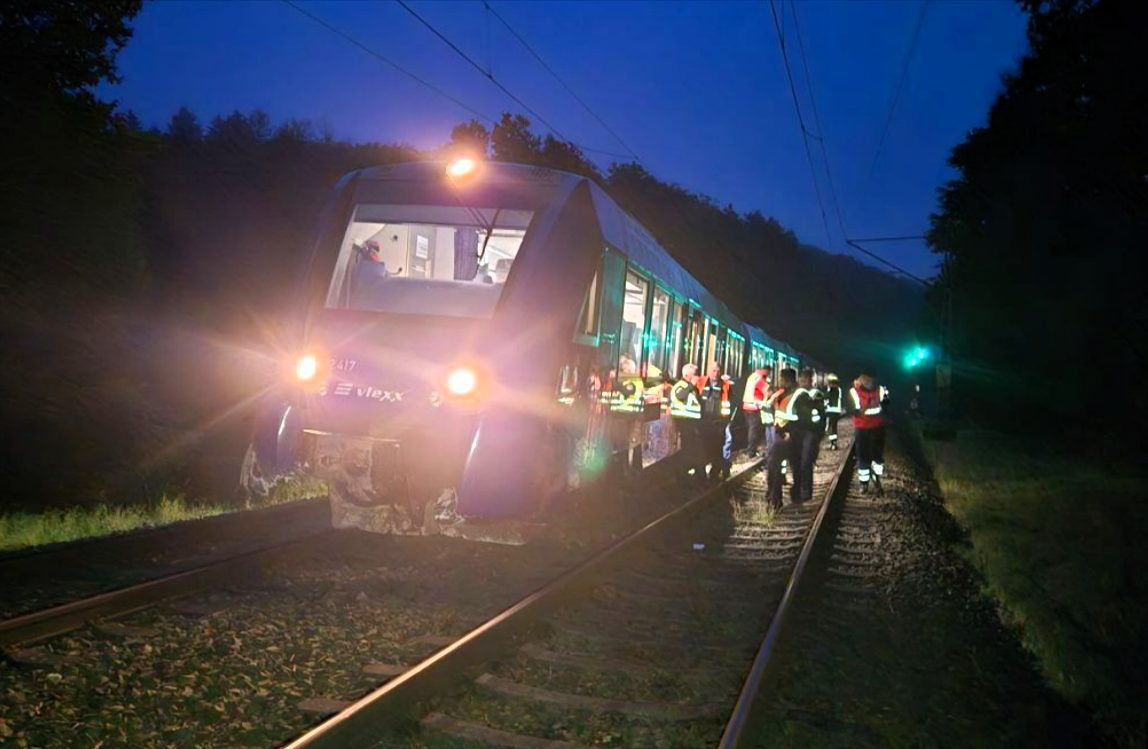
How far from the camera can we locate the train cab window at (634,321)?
33.8 ft

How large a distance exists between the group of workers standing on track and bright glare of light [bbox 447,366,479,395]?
526 centimetres

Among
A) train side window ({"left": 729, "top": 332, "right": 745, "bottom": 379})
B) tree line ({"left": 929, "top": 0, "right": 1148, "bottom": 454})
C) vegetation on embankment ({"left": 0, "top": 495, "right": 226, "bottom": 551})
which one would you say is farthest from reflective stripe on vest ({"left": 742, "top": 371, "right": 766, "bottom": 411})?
tree line ({"left": 929, "top": 0, "right": 1148, "bottom": 454})

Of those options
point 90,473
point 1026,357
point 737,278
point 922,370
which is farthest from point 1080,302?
point 737,278

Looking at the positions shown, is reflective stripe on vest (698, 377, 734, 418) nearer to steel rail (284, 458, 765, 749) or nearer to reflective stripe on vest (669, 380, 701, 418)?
reflective stripe on vest (669, 380, 701, 418)

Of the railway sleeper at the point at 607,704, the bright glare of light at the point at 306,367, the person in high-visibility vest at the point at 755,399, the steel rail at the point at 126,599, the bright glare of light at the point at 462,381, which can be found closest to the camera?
the railway sleeper at the point at 607,704

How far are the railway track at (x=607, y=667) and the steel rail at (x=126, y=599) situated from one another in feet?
5.86

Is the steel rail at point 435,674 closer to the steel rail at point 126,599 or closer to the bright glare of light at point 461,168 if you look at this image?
the steel rail at point 126,599

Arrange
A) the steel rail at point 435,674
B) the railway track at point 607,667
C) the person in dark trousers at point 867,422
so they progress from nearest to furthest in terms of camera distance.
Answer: the steel rail at point 435,674, the railway track at point 607,667, the person in dark trousers at point 867,422

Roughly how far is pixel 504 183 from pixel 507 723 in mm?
5091

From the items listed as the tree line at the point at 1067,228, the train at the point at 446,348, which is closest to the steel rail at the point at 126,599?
the train at the point at 446,348

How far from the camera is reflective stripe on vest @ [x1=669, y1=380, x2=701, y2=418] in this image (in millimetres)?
12391

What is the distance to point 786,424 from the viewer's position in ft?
37.5

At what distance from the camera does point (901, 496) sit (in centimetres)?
1349

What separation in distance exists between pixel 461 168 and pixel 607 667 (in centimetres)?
483
